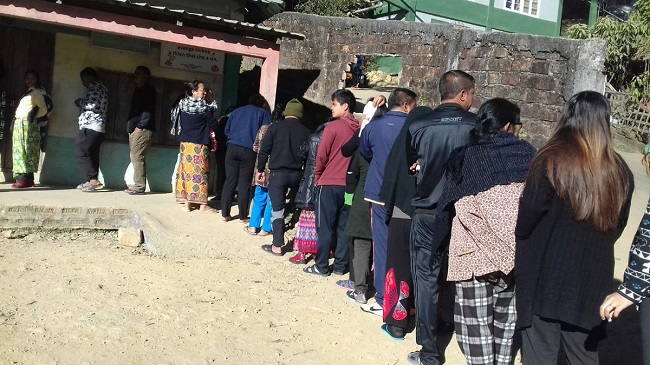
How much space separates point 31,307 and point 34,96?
398 centimetres

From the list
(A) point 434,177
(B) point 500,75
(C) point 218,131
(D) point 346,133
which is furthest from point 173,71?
(A) point 434,177

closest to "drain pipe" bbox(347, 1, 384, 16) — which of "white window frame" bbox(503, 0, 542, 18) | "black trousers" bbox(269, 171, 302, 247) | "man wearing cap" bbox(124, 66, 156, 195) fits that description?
"white window frame" bbox(503, 0, 542, 18)

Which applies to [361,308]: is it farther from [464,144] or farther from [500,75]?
[500,75]

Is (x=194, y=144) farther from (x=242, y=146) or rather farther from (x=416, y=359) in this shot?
(x=416, y=359)

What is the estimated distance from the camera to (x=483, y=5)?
23500 millimetres

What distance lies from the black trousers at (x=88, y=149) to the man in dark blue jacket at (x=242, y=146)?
1986mm

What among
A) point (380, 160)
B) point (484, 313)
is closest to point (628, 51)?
point (380, 160)

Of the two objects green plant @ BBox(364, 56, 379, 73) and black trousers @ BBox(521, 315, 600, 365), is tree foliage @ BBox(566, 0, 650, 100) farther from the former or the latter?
black trousers @ BBox(521, 315, 600, 365)

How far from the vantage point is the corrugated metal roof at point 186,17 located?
7586mm

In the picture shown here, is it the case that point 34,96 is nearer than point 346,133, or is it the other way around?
point 346,133

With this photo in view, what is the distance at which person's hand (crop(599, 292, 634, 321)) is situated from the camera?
2973mm

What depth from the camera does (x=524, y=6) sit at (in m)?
24.9

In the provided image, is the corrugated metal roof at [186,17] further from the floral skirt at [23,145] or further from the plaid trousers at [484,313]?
the plaid trousers at [484,313]

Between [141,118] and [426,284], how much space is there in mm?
5539
